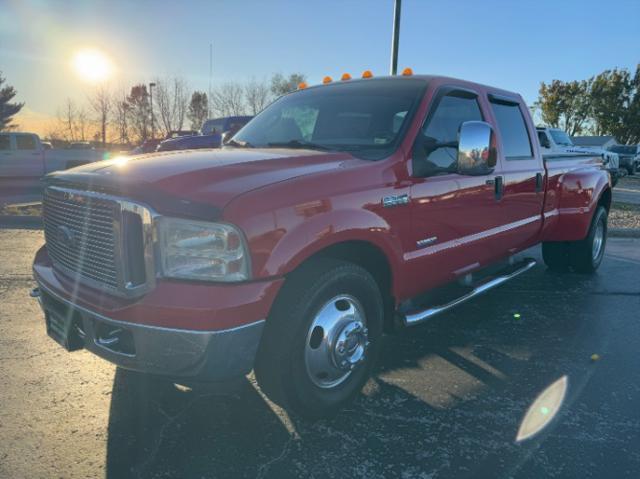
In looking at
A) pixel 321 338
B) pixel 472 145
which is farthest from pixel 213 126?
pixel 321 338

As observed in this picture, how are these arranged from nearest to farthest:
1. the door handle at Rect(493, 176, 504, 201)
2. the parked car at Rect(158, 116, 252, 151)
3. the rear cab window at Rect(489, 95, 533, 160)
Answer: the door handle at Rect(493, 176, 504, 201) < the rear cab window at Rect(489, 95, 533, 160) < the parked car at Rect(158, 116, 252, 151)

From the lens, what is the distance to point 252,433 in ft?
8.54

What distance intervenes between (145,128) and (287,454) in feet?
158

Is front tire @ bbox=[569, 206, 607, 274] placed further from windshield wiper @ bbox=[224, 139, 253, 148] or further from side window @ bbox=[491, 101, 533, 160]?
windshield wiper @ bbox=[224, 139, 253, 148]

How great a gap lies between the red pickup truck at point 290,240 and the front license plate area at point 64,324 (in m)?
0.01

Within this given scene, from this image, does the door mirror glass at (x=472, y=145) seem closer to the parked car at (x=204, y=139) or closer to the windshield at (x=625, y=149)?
the parked car at (x=204, y=139)

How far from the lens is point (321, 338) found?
104 inches

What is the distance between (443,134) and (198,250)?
2038 mm

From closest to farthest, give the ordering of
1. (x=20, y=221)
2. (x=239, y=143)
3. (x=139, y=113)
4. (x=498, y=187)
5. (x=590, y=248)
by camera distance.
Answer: (x=239, y=143) < (x=498, y=187) < (x=590, y=248) < (x=20, y=221) < (x=139, y=113)

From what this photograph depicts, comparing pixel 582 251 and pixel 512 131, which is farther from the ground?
pixel 512 131

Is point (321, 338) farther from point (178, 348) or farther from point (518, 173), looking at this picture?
point (518, 173)

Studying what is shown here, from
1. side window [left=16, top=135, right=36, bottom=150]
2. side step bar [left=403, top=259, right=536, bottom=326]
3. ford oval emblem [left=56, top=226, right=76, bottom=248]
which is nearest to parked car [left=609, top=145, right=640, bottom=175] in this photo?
side window [left=16, top=135, right=36, bottom=150]

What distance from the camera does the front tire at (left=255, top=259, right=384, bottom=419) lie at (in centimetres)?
242

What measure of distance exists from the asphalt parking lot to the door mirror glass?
4.26ft
